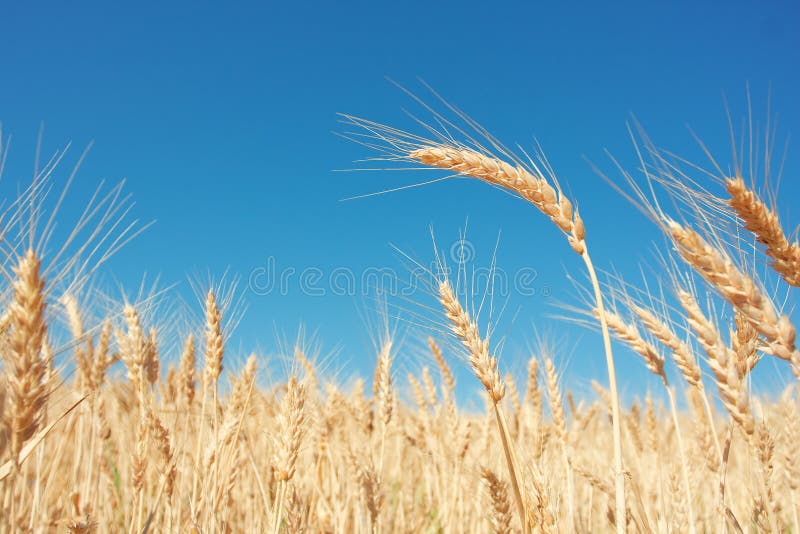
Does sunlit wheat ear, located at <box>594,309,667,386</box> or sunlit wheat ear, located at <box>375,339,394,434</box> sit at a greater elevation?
sunlit wheat ear, located at <box>375,339,394,434</box>

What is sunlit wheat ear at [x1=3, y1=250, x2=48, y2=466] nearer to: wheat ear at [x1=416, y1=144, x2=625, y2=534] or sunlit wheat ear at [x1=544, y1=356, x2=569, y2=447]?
wheat ear at [x1=416, y1=144, x2=625, y2=534]

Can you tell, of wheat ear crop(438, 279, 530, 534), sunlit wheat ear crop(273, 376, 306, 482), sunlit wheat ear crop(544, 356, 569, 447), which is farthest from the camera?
sunlit wheat ear crop(544, 356, 569, 447)

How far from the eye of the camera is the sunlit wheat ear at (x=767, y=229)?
71.4 inches

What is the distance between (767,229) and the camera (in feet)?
6.02

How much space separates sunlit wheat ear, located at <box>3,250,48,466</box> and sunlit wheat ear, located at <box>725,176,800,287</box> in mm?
2134

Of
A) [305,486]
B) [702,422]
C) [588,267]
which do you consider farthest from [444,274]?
[702,422]

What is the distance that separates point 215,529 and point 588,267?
194cm

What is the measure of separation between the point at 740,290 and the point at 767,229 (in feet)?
0.92

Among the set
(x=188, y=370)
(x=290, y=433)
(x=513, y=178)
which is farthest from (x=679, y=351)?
(x=188, y=370)

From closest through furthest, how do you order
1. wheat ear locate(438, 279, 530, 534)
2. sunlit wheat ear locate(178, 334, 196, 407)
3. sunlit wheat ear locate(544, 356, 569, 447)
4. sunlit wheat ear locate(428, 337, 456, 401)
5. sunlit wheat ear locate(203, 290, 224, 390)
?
wheat ear locate(438, 279, 530, 534) → sunlit wheat ear locate(203, 290, 224, 390) → sunlit wheat ear locate(544, 356, 569, 447) → sunlit wheat ear locate(178, 334, 196, 407) → sunlit wheat ear locate(428, 337, 456, 401)

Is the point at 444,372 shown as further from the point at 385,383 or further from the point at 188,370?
the point at 188,370

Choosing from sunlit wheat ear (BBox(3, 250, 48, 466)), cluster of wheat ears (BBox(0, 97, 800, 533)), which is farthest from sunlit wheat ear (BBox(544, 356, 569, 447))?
sunlit wheat ear (BBox(3, 250, 48, 466))

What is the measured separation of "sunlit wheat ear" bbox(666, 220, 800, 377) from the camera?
1603 millimetres

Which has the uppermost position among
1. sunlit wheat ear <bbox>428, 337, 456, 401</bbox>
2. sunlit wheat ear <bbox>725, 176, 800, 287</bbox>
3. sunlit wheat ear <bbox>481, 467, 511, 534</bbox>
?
sunlit wheat ear <bbox>428, 337, 456, 401</bbox>
